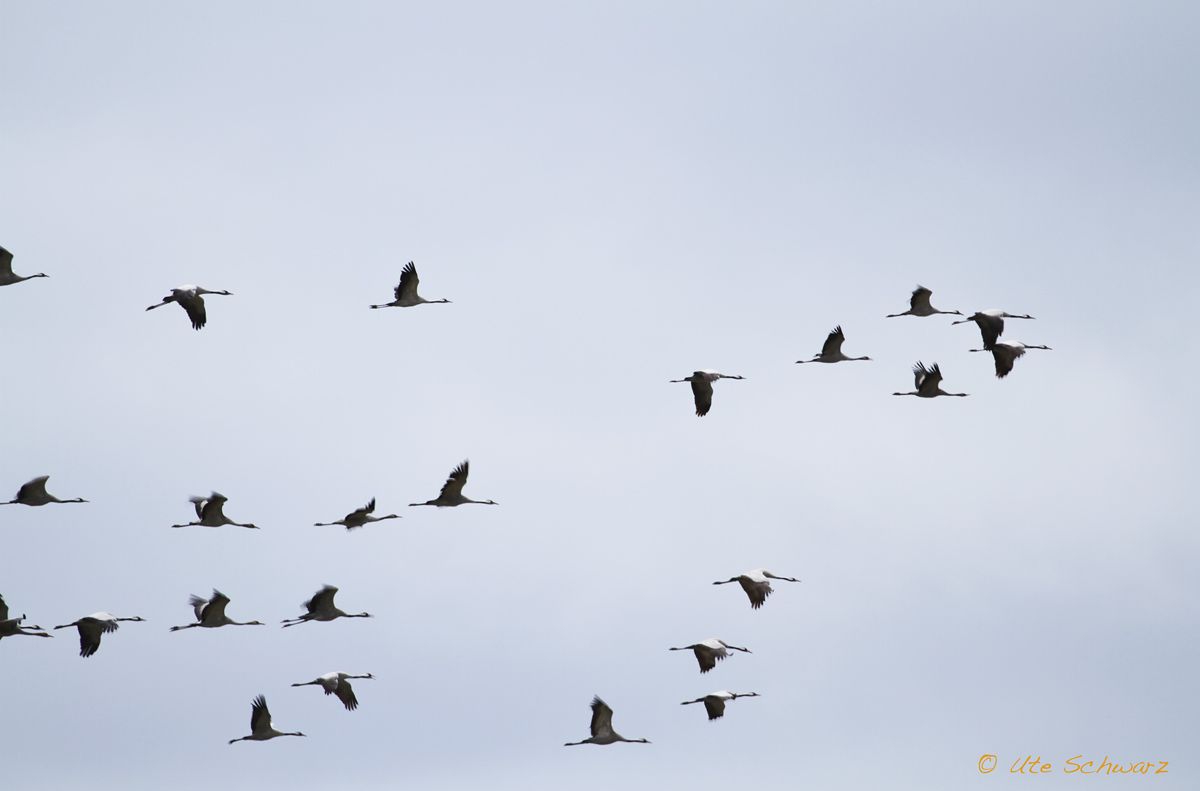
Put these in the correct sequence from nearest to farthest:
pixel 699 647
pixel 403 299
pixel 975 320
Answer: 1. pixel 699 647
2. pixel 975 320
3. pixel 403 299

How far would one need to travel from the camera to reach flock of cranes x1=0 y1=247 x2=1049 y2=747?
41.8 metres

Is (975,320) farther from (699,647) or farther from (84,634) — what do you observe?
(84,634)

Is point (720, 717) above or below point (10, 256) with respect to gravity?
below

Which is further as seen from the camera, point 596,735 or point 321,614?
point 321,614

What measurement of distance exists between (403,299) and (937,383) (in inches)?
500

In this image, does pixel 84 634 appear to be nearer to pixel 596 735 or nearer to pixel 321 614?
pixel 321 614

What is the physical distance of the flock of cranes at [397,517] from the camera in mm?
41750

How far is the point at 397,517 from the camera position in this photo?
46969 mm

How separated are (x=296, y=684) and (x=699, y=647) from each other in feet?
28.7

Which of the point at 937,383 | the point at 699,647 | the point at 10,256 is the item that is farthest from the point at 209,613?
the point at 937,383

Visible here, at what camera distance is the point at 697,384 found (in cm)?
4519

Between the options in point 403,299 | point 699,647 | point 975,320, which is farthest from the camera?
point 403,299

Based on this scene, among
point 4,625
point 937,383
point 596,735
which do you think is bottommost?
point 596,735

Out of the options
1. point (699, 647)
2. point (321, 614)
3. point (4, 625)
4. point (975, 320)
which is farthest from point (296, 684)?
point (975, 320)
